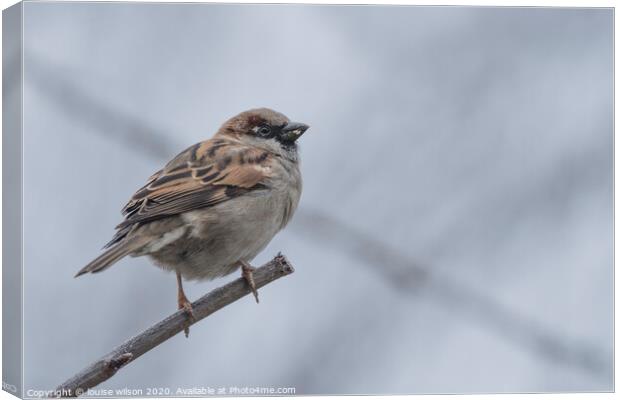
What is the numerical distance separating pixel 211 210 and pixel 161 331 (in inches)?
55.7

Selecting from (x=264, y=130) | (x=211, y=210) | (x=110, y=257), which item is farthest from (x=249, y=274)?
(x=264, y=130)

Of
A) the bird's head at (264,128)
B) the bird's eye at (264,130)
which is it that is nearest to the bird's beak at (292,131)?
the bird's head at (264,128)

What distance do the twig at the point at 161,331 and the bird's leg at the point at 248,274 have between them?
3 centimetres

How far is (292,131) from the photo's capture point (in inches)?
263

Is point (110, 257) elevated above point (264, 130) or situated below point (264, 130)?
below

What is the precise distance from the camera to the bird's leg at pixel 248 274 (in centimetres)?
516

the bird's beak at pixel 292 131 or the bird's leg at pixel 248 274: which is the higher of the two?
the bird's beak at pixel 292 131

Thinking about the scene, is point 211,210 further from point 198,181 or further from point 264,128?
point 264,128

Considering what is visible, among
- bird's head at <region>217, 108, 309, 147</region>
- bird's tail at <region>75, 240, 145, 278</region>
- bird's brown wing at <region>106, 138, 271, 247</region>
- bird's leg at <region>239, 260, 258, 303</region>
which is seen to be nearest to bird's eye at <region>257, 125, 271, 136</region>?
bird's head at <region>217, 108, 309, 147</region>

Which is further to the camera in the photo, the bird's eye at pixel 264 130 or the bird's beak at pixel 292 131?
the bird's eye at pixel 264 130

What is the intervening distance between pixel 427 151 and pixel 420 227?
551 millimetres

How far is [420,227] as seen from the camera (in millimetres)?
5156

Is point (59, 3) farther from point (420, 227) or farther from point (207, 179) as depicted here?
point (420, 227)

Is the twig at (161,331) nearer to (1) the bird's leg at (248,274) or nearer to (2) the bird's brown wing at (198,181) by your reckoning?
(1) the bird's leg at (248,274)
